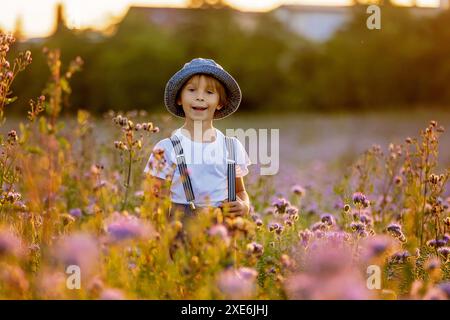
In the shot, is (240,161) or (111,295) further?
(240,161)

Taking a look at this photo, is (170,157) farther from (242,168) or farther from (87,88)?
(87,88)

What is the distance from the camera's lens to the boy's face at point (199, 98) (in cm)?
326

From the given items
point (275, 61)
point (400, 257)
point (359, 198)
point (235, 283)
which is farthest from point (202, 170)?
point (275, 61)

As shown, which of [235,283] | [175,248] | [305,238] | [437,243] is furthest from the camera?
[437,243]

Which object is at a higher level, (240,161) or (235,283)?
(240,161)

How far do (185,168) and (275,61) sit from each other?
2067 cm

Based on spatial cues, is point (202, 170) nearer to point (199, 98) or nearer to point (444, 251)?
point (199, 98)

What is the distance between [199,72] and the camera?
A: 328cm

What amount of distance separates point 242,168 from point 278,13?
76.4 ft

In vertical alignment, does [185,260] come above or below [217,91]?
below

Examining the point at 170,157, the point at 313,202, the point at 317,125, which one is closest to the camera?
the point at 170,157
